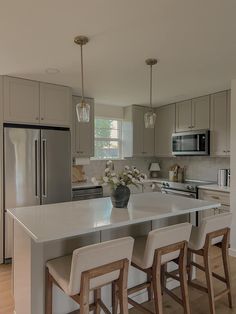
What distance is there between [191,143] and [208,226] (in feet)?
8.27

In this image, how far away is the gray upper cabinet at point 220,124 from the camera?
3.96 metres

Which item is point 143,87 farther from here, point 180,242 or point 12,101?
point 180,242

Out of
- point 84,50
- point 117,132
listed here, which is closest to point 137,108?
point 117,132

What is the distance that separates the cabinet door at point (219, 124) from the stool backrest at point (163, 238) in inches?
97.5

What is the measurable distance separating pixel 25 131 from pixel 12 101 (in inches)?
16.5

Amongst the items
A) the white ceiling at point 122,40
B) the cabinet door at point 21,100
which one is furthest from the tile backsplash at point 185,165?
the cabinet door at point 21,100

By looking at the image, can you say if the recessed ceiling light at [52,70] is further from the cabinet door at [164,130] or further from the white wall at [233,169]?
the cabinet door at [164,130]

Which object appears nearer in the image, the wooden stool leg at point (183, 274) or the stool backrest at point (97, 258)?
the stool backrest at point (97, 258)

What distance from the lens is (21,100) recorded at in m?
3.29

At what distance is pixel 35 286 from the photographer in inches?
70.3

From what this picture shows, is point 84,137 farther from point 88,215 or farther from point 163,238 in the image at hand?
point 163,238

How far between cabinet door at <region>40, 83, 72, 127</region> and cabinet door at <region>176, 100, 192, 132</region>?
86.2 inches

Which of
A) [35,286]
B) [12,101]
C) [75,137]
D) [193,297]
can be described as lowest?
[193,297]

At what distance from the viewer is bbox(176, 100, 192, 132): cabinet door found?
4566 millimetres
